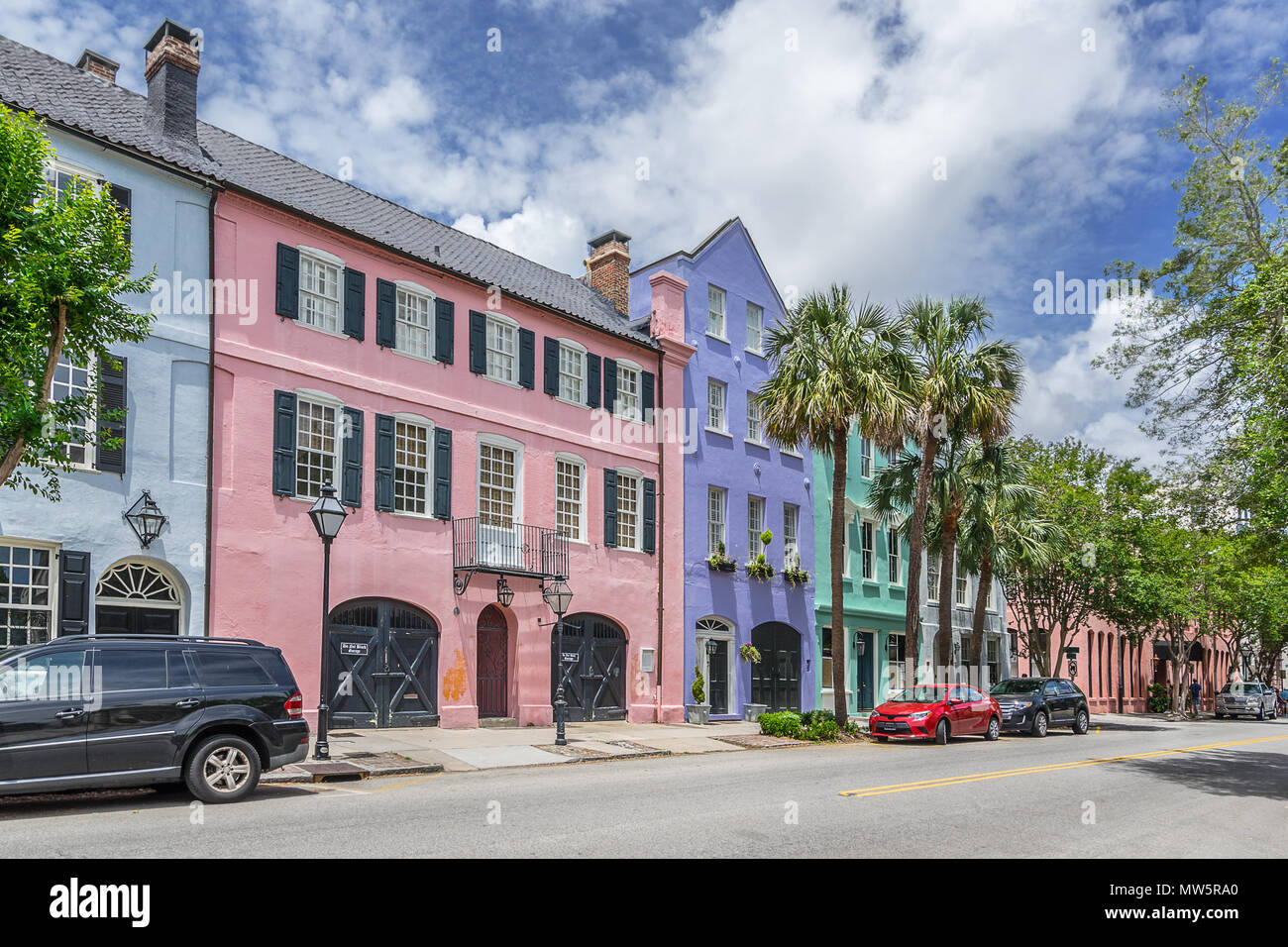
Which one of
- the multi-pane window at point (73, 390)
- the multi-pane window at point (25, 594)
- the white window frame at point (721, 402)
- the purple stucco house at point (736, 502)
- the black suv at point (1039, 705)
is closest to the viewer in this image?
the multi-pane window at point (25, 594)

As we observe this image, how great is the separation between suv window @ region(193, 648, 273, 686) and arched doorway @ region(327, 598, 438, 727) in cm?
755

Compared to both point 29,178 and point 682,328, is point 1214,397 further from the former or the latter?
point 29,178

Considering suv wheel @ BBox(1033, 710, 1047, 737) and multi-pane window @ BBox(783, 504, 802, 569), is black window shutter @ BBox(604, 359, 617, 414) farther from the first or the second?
suv wheel @ BBox(1033, 710, 1047, 737)

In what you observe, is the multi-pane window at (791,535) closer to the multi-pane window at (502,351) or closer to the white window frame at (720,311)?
the white window frame at (720,311)

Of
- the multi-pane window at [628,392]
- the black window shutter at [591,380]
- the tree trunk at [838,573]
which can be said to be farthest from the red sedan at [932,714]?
the black window shutter at [591,380]

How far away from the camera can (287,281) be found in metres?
20.3

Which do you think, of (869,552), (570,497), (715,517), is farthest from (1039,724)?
(570,497)

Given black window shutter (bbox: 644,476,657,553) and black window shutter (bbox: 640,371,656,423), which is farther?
black window shutter (bbox: 640,371,656,423)

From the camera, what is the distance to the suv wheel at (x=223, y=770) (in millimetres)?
11516

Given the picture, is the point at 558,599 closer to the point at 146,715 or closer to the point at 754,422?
the point at 146,715

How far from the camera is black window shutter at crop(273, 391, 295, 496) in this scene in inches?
771

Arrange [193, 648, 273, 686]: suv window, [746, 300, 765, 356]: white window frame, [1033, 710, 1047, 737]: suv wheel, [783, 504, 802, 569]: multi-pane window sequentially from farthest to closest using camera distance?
[783, 504, 802, 569]: multi-pane window, [746, 300, 765, 356]: white window frame, [1033, 710, 1047, 737]: suv wheel, [193, 648, 273, 686]: suv window

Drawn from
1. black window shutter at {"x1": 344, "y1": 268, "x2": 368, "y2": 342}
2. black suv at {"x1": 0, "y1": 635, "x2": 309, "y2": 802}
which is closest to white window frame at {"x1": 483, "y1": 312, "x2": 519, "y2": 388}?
black window shutter at {"x1": 344, "y1": 268, "x2": 368, "y2": 342}
